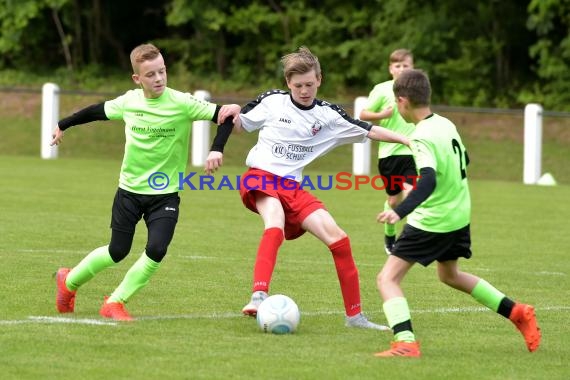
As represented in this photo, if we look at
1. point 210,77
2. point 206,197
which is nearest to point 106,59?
point 210,77

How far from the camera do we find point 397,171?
12.3 m

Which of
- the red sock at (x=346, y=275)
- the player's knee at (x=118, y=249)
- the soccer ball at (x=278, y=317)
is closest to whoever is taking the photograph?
the soccer ball at (x=278, y=317)

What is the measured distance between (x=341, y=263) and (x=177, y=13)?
81.0 feet

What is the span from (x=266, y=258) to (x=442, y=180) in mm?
1482

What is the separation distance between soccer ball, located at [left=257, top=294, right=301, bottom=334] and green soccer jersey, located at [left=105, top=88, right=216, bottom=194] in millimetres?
1047

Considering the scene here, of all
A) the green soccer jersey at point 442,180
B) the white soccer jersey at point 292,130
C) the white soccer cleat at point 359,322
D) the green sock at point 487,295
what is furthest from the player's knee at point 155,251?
the green sock at point 487,295

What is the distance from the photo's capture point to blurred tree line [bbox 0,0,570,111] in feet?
94.8

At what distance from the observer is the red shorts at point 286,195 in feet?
26.0

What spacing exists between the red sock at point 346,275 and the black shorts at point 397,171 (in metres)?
4.45

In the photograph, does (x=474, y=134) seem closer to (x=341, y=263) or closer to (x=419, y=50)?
(x=419, y=50)

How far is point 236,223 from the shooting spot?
47.6ft

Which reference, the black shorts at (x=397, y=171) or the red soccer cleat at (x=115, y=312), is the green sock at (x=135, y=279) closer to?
the red soccer cleat at (x=115, y=312)

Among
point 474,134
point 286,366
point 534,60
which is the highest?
point 534,60

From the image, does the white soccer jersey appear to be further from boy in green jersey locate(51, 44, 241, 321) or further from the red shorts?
boy in green jersey locate(51, 44, 241, 321)
